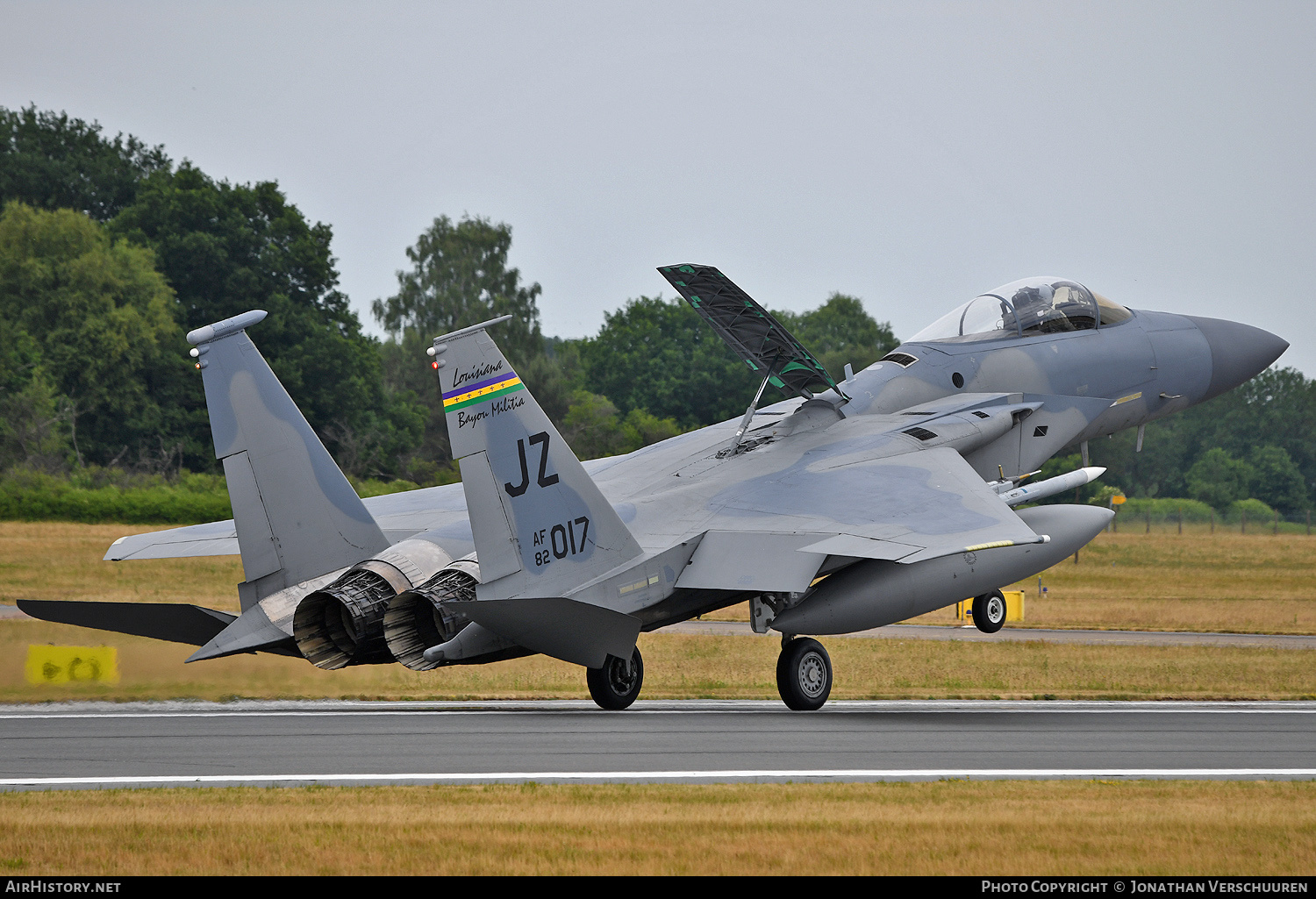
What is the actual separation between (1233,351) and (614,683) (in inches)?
415

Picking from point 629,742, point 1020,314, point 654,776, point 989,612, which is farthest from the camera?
point 1020,314

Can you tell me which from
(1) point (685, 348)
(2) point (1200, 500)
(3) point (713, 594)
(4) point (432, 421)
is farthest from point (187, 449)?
(2) point (1200, 500)

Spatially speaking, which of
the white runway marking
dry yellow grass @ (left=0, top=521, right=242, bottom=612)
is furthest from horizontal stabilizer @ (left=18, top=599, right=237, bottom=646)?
dry yellow grass @ (left=0, top=521, right=242, bottom=612)

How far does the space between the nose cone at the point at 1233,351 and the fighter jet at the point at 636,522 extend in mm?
3103

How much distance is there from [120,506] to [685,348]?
40079mm

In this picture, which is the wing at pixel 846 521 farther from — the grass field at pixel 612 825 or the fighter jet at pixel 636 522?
the grass field at pixel 612 825

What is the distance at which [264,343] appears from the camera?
61.4 metres

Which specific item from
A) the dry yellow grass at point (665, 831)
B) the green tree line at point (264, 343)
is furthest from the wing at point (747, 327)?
the green tree line at point (264, 343)

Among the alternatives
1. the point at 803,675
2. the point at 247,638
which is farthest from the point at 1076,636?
the point at 247,638

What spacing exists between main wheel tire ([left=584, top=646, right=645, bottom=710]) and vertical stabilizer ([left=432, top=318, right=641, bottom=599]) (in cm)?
225

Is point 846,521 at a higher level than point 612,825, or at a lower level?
higher

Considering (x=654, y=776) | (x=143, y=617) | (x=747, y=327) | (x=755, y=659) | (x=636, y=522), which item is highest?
(x=747, y=327)

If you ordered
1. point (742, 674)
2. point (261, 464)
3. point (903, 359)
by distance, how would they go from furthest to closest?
point (742, 674), point (903, 359), point (261, 464)

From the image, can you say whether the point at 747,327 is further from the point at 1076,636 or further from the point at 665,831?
the point at 1076,636
